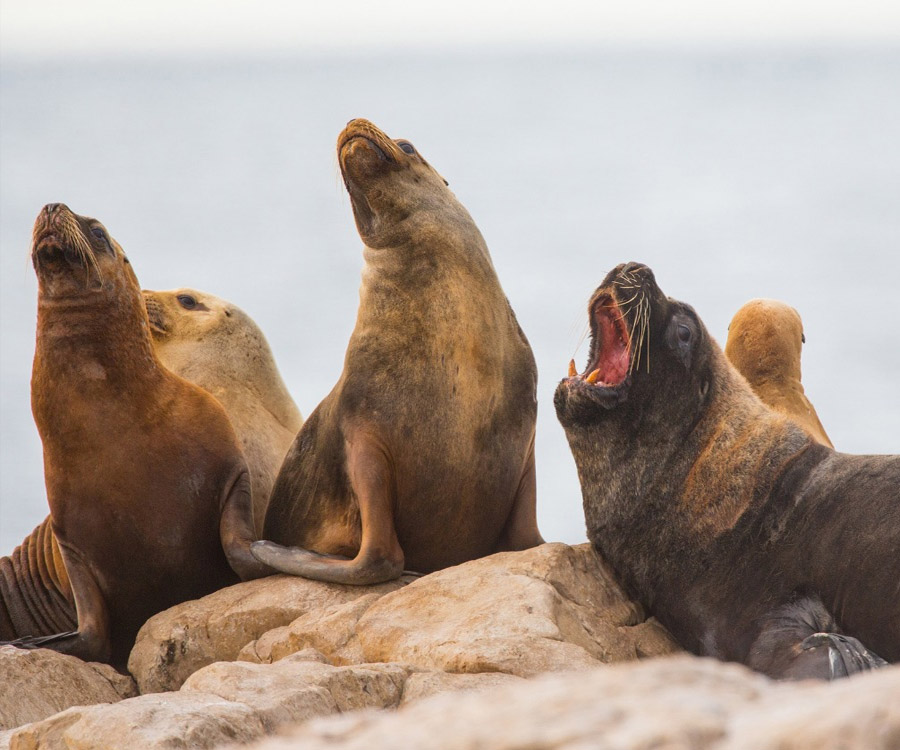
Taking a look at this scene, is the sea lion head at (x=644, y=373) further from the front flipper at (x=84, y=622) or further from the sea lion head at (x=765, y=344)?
the front flipper at (x=84, y=622)

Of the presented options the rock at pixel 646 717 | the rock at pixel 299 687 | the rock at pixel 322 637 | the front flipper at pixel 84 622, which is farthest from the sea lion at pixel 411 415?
the rock at pixel 646 717

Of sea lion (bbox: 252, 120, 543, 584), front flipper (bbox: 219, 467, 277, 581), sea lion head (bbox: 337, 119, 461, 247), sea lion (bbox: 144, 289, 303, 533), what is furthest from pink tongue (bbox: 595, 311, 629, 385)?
sea lion (bbox: 144, 289, 303, 533)

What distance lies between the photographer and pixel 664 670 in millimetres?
1800

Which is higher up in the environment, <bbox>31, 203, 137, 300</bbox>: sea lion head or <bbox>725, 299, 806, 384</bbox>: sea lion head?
<bbox>31, 203, 137, 300</bbox>: sea lion head

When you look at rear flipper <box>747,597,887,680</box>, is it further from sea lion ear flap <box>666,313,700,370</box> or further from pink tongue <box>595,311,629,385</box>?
pink tongue <box>595,311,629,385</box>

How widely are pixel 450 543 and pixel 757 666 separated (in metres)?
2.27

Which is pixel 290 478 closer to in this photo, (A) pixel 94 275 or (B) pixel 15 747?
(A) pixel 94 275

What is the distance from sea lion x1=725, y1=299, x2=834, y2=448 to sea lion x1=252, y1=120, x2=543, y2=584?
163 centimetres

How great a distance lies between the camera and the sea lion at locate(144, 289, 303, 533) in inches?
319

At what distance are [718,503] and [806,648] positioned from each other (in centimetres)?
91

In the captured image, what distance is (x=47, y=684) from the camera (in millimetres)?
5777

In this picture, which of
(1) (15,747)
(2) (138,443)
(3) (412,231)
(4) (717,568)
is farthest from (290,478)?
(1) (15,747)

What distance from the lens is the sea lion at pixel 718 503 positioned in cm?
512

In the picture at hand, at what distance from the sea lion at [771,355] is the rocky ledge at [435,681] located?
8.03 ft
